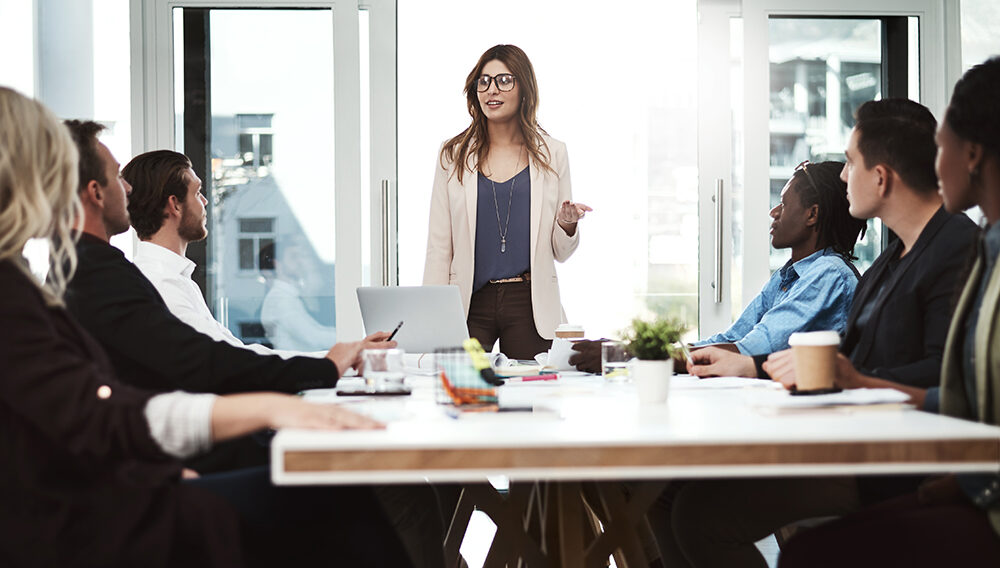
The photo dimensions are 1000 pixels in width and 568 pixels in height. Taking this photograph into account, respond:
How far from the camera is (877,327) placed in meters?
2.07

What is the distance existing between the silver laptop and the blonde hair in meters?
1.18

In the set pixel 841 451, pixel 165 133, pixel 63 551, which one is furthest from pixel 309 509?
pixel 165 133

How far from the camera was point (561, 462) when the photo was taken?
3.97 ft

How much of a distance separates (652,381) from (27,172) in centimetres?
105

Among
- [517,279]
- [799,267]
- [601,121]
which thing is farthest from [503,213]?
[601,121]

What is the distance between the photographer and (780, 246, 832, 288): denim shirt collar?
114 inches

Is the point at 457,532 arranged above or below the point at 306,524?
below

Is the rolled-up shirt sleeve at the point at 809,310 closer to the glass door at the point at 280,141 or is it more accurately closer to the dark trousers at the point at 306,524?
the dark trousers at the point at 306,524

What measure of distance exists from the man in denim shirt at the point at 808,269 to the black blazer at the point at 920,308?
624 mm

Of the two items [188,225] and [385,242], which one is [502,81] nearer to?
[385,242]

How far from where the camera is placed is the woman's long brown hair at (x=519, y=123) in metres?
3.61

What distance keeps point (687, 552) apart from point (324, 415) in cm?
103

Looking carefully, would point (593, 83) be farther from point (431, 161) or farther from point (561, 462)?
point (561, 462)

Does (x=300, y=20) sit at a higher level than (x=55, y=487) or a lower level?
higher
